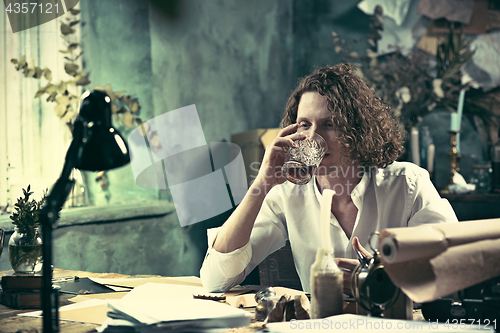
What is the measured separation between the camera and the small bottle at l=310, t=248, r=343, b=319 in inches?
33.8

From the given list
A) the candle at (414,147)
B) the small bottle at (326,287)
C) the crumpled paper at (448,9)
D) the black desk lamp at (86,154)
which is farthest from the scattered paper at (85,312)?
the crumpled paper at (448,9)

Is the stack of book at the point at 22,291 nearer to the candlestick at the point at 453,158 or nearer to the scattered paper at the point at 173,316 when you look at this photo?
the scattered paper at the point at 173,316

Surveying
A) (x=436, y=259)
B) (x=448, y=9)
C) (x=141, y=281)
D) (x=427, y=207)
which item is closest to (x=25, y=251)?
(x=141, y=281)

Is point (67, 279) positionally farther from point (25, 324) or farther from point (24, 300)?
point (25, 324)

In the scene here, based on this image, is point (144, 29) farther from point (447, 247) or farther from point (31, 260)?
point (447, 247)

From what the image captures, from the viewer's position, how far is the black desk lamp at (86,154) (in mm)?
824

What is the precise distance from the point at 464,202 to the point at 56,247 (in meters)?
2.26

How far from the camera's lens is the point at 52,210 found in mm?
832

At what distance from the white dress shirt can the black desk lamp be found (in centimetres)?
59

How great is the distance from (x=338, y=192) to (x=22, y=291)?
1.01 m

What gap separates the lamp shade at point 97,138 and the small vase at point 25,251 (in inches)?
23.3

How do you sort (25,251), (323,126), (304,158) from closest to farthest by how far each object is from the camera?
(25,251)
(304,158)
(323,126)

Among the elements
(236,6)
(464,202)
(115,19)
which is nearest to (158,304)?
(115,19)

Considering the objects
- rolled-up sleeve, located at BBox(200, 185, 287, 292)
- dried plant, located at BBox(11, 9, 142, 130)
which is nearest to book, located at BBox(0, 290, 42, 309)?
rolled-up sleeve, located at BBox(200, 185, 287, 292)
